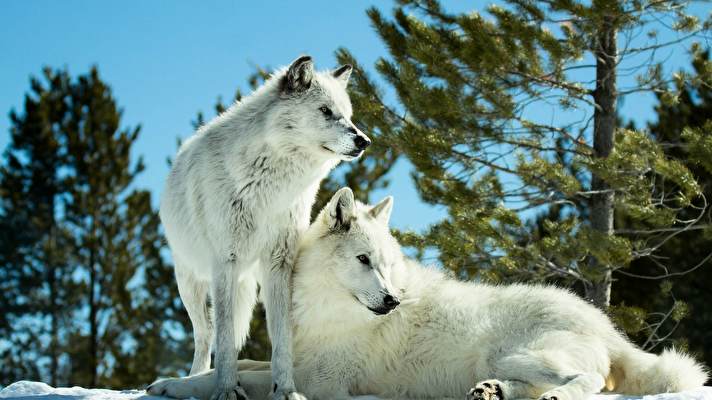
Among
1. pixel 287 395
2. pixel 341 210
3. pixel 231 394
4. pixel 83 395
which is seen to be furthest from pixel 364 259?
pixel 83 395

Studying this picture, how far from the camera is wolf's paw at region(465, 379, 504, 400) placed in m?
3.54

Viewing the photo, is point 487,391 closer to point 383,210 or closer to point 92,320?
point 383,210

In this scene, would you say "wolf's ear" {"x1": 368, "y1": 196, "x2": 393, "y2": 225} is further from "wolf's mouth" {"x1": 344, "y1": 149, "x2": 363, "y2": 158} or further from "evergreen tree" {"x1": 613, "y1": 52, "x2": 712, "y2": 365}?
"evergreen tree" {"x1": 613, "y1": 52, "x2": 712, "y2": 365}

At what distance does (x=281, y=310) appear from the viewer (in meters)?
4.21

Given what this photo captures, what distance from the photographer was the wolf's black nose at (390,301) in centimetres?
398

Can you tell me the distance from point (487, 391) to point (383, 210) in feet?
4.72

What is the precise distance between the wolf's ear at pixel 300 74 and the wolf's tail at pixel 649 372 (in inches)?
90.6

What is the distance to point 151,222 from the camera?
18656 mm

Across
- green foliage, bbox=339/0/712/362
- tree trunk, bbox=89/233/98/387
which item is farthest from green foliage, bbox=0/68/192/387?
green foliage, bbox=339/0/712/362

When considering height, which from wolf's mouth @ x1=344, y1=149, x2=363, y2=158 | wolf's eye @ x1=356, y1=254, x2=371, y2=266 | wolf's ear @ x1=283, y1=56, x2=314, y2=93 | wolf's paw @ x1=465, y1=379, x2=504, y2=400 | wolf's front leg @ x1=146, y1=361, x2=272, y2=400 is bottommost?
wolf's paw @ x1=465, y1=379, x2=504, y2=400

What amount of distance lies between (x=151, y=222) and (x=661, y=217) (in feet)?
44.3

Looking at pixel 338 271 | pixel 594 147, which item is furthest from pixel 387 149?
pixel 338 271

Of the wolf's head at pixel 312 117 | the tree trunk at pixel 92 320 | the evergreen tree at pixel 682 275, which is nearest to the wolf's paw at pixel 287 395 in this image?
Answer: the wolf's head at pixel 312 117

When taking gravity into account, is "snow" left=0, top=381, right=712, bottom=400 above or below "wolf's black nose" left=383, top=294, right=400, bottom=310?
below
